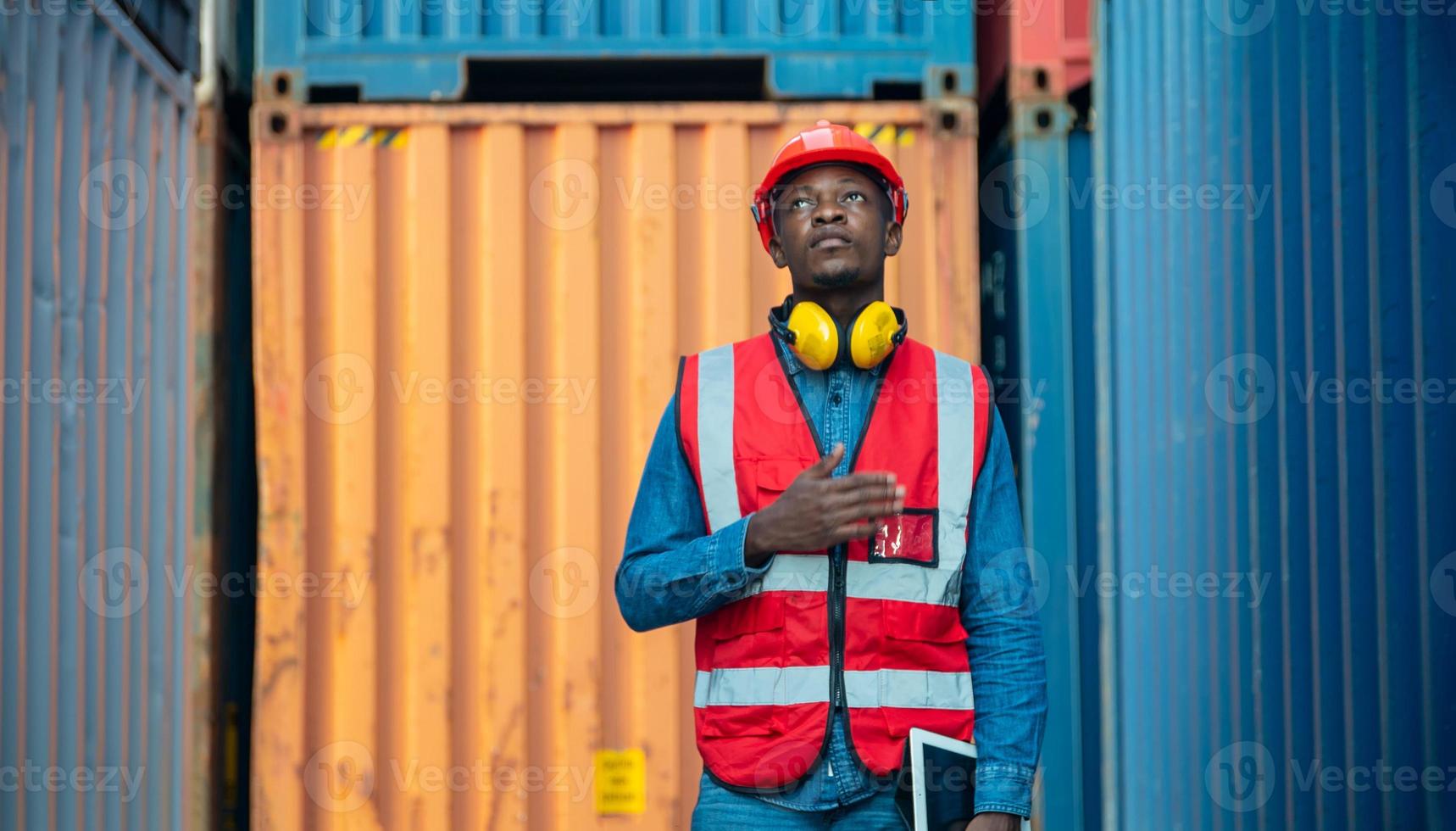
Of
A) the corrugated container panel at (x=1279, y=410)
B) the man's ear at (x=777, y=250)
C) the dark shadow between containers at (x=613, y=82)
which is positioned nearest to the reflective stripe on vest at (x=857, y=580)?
the man's ear at (x=777, y=250)

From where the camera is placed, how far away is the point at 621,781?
523 centimetres

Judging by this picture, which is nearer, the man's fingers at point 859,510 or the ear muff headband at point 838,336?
the man's fingers at point 859,510

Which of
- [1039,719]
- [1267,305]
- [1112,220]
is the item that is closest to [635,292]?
[1112,220]

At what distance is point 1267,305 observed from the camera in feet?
15.2

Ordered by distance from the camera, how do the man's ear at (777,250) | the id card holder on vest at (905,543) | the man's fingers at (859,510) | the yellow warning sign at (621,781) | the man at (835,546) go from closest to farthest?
the man's fingers at (859,510) < the man at (835,546) < the id card holder on vest at (905,543) < the man's ear at (777,250) < the yellow warning sign at (621,781)

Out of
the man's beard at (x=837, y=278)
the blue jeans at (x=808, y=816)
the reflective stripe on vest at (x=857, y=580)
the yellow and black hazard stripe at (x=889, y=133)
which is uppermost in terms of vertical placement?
the yellow and black hazard stripe at (x=889, y=133)

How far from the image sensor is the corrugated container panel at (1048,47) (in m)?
5.50

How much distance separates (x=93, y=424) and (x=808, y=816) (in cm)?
266

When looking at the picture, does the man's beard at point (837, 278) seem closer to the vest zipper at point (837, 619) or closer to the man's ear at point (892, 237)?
the man's ear at point (892, 237)

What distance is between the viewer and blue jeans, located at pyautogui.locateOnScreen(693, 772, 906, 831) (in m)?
2.80

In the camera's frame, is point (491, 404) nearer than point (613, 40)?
Yes

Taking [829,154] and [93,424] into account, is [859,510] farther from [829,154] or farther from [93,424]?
[93,424]

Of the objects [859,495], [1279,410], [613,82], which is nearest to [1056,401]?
[1279,410]

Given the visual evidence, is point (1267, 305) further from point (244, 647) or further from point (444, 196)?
point (244, 647)
